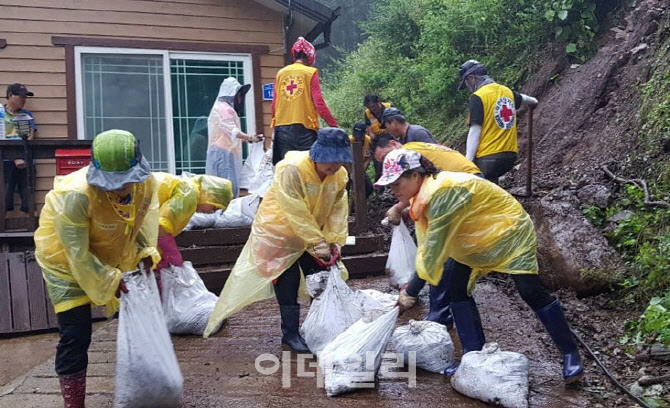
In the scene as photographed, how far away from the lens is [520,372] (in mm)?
3172

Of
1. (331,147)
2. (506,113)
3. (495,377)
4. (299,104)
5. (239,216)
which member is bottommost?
(495,377)

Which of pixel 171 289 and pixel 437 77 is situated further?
pixel 437 77

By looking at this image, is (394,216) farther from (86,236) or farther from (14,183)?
(14,183)

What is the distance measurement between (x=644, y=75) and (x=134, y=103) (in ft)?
21.0

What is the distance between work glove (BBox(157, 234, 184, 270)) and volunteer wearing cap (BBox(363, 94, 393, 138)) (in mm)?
2861

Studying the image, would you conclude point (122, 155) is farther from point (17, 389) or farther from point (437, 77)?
point (437, 77)

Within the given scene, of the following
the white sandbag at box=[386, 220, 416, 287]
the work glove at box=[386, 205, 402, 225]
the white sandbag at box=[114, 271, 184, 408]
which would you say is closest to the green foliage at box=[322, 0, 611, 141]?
the white sandbag at box=[386, 220, 416, 287]

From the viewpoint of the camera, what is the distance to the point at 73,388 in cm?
314

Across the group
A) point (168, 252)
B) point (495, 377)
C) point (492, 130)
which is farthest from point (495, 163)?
point (168, 252)

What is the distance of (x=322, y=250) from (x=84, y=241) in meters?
1.46

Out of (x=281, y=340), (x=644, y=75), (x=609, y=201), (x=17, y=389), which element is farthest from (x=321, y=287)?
(x=644, y=75)

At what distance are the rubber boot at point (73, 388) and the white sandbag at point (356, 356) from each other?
4.31 feet

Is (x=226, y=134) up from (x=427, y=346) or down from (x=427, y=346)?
up

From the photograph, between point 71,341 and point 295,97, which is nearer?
point 71,341
